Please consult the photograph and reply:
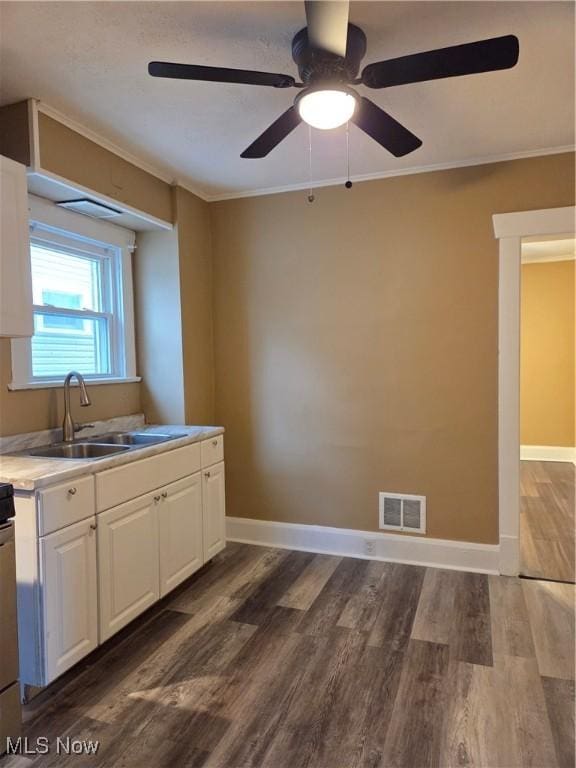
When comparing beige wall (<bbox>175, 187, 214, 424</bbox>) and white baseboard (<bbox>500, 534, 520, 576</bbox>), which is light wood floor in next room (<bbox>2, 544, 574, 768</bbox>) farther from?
beige wall (<bbox>175, 187, 214, 424</bbox>)

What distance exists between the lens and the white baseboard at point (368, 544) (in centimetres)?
308

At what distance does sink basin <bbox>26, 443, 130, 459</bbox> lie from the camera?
8.02 ft

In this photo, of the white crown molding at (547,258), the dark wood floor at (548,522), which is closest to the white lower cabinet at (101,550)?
the dark wood floor at (548,522)

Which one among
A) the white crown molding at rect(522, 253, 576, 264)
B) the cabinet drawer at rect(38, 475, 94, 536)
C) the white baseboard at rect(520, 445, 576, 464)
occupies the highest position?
the white crown molding at rect(522, 253, 576, 264)

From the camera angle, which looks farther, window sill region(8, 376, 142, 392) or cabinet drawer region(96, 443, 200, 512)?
window sill region(8, 376, 142, 392)

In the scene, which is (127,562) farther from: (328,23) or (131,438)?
(328,23)

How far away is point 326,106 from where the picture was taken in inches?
66.1

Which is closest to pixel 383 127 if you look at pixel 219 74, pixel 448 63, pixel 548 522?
pixel 448 63

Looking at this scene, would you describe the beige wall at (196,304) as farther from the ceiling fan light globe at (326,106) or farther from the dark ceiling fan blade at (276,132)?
the ceiling fan light globe at (326,106)

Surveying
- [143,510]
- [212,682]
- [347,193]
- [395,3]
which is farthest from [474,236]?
[212,682]

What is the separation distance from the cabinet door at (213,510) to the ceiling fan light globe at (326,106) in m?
1.98

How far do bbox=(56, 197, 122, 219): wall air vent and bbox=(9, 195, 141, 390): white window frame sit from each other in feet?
0.13

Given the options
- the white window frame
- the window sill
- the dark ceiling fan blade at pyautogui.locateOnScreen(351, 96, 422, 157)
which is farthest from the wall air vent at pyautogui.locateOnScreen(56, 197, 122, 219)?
the dark ceiling fan blade at pyautogui.locateOnScreen(351, 96, 422, 157)

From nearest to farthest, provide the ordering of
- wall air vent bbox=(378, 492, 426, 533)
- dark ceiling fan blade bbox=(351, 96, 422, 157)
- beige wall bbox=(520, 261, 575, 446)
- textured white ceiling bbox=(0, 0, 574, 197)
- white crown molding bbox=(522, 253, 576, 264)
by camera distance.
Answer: textured white ceiling bbox=(0, 0, 574, 197) → dark ceiling fan blade bbox=(351, 96, 422, 157) → wall air vent bbox=(378, 492, 426, 533) → white crown molding bbox=(522, 253, 576, 264) → beige wall bbox=(520, 261, 575, 446)
